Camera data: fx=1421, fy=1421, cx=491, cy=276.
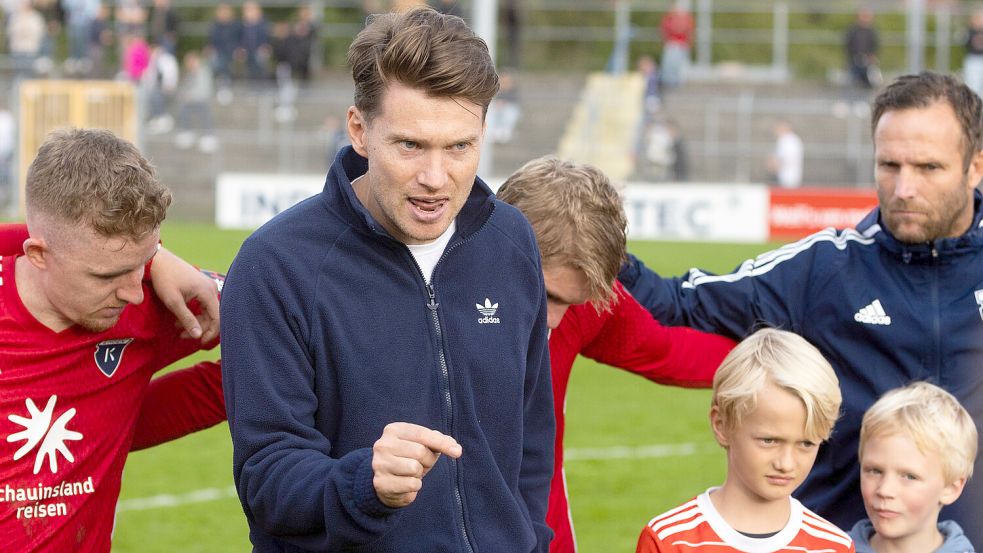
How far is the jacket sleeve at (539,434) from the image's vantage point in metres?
3.44

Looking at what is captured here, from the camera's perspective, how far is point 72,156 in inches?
142

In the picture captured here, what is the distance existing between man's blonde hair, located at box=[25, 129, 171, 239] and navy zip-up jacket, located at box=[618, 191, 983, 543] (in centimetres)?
153

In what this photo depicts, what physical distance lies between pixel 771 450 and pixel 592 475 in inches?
215

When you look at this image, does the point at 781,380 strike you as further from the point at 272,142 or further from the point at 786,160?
the point at 272,142

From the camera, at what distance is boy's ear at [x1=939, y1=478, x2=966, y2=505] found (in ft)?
13.6

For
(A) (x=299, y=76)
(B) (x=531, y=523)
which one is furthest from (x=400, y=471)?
(A) (x=299, y=76)

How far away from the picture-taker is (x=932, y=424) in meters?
4.08

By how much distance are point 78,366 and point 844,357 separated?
2293 mm

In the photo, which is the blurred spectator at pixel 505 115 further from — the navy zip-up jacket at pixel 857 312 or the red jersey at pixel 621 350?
the red jersey at pixel 621 350

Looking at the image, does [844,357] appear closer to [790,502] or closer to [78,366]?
[790,502]

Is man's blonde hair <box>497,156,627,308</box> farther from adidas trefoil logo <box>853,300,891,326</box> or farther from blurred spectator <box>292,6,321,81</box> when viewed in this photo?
blurred spectator <box>292,6,321,81</box>

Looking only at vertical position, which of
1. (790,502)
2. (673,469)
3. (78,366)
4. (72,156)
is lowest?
(673,469)

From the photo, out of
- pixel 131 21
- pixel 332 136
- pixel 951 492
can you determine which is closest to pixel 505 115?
pixel 332 136

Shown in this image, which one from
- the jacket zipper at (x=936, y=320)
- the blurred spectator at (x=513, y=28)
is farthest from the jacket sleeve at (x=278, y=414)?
the blurred spectator at (x=513, y=28)
